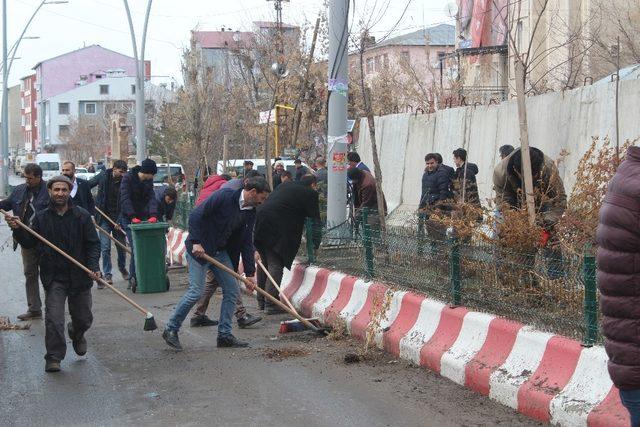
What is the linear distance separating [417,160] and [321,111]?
8000 mm

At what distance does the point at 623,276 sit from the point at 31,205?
28.8 ft

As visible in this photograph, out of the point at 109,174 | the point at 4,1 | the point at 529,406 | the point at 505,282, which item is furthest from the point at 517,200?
the point at 4,1

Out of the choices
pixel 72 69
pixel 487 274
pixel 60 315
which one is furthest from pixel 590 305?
pixel 72 69

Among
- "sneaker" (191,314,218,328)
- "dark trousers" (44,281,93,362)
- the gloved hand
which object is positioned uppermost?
the gloved hand

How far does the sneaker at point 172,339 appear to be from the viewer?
9.25 meters

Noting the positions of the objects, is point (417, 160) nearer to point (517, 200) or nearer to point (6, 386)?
point (517, 200)

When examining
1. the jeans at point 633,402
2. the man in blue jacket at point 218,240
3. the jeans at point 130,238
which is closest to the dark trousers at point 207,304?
the man in blue jacket at point 218,240

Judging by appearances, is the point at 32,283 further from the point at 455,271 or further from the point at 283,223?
the point at 455,271

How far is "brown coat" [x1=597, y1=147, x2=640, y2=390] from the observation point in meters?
3.78

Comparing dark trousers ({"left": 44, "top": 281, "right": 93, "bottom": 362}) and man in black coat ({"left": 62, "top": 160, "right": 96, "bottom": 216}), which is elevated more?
man in black coat ({"left": 62, "top": 160, "right": 96, "bottom": 216})

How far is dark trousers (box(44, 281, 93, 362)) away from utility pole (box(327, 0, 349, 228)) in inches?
198

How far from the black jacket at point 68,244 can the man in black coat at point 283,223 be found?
298cm

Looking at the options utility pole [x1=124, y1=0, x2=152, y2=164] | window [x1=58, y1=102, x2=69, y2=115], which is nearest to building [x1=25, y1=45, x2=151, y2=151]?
window [x1=58, y1=102, x2=69, y2=115]

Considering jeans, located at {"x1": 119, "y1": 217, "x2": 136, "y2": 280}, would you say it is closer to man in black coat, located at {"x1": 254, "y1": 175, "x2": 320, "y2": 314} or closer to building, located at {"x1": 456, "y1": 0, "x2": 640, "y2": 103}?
man in black coat, located at {"x1": 254, "y1": 175, "x2": 320, "y2": 314}
